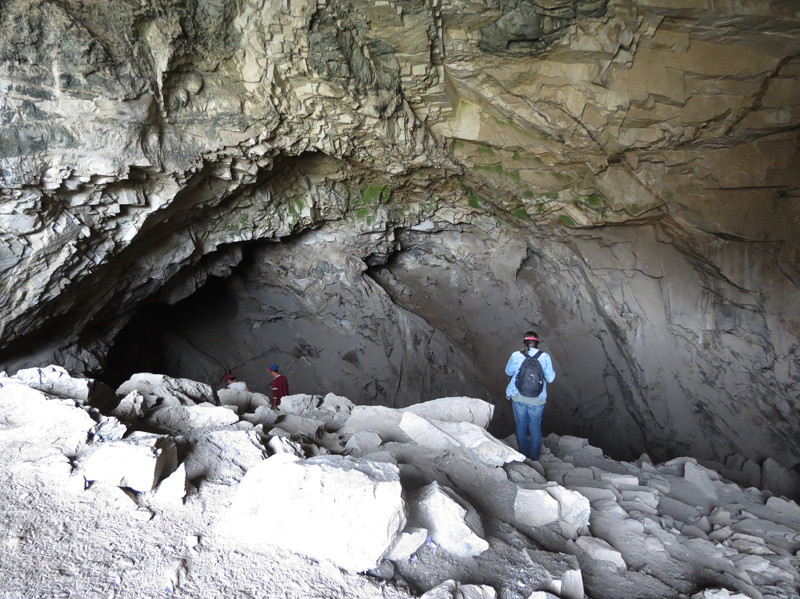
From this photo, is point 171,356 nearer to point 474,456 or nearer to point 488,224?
point 488,224

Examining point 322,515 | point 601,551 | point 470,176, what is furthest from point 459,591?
point 470,176

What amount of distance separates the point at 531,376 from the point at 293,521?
288 cm

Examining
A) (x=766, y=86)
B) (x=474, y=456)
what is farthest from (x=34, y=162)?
(x=766, y=86)

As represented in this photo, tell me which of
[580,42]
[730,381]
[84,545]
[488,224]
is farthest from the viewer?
[488,224]

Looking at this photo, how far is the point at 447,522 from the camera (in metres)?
2.18

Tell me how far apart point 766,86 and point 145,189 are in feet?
20.7

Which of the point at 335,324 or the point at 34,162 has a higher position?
the point at 34,162

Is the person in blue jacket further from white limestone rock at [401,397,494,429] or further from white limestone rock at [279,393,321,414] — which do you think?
white limestone rock at [279,393,321,414]

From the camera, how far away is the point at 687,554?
269 centimetres

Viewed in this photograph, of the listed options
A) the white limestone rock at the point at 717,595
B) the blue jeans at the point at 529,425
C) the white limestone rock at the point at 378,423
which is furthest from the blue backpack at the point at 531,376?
the white limestone rock at the point at 717,595

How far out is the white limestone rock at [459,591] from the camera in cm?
170

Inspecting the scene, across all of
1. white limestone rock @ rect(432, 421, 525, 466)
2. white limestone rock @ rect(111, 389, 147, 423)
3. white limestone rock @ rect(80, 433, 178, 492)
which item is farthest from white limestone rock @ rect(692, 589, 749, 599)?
white limestone rock @ rect(111, 389, 147, 423)

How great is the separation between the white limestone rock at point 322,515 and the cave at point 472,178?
1968 mm

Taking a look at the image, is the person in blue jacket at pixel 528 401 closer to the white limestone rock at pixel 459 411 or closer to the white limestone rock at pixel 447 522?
the white limestone rock at pixel 459 411
